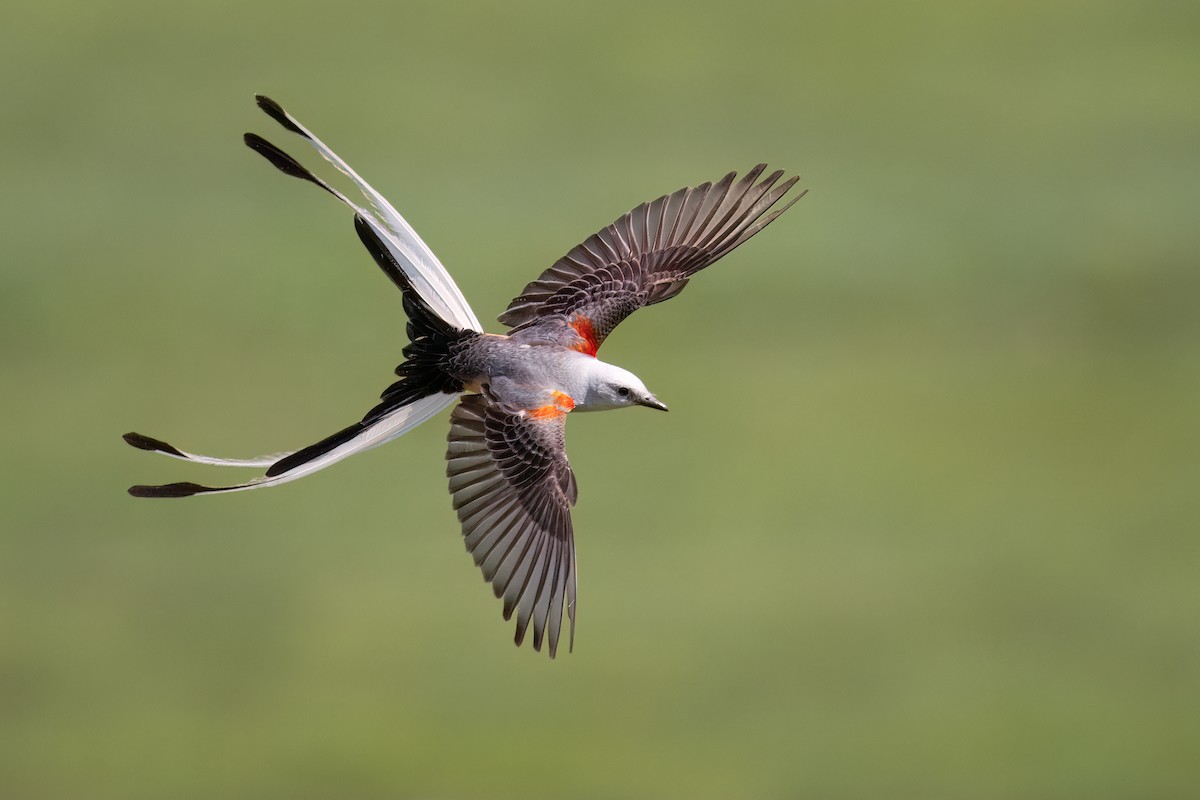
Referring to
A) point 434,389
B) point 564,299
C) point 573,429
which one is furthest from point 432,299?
point 573,429

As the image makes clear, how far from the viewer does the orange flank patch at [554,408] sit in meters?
3.48

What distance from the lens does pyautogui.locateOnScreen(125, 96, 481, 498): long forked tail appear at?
3.14 meters

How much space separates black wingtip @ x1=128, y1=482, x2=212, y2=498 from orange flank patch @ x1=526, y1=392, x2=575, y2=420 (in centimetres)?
86

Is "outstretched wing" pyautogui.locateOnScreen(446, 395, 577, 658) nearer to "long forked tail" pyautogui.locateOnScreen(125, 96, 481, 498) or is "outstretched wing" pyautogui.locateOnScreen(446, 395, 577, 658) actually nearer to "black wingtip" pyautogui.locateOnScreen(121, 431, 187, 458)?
"long forked tail" pyautogui.locateOnScreen(125, 96, 481, 498)

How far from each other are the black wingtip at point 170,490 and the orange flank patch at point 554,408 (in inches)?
34.0

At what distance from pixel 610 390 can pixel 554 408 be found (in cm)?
15

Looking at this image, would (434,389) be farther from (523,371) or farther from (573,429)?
(573,429)

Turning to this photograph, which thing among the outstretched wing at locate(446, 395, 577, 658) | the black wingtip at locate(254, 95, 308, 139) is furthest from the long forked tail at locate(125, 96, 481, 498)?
the outstretched wing at locate(446, 395, 577, 658)

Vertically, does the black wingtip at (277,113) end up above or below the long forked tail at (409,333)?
above

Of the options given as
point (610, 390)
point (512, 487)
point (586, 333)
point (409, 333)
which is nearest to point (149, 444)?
point (409, 333)

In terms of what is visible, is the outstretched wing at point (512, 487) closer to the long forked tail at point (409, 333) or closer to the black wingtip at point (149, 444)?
the long forked tail at point (409, 333)

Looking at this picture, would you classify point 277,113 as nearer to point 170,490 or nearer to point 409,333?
point 409,333

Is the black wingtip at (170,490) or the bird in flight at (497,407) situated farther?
the bird in flight at (497,407)

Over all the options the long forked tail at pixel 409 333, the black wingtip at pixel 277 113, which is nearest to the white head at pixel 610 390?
the long forked tail at pixel 409 333
